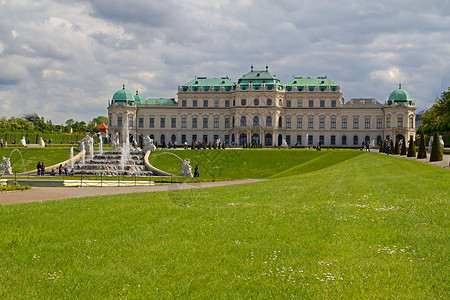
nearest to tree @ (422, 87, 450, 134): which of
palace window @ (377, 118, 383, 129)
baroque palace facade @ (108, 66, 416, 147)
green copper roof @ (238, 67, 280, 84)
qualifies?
baroque palace facade @ (108, 66, 416, 147)

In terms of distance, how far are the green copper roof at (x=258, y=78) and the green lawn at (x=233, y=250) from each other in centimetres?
8093

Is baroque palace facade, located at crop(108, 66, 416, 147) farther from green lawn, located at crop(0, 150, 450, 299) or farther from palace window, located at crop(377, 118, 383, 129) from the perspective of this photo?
green lawn, located at crop(0, 150, 450, 299)

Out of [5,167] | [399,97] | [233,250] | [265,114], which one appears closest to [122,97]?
[265,114]

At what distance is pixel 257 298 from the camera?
6688 mm

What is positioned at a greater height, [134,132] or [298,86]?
[298,86]

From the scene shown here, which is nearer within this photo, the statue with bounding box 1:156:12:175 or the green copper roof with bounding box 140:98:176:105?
the statue with bounding box 1:156:12:175

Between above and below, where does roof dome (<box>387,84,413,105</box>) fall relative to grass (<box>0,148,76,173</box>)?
above

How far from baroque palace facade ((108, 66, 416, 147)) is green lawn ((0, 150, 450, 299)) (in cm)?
7860

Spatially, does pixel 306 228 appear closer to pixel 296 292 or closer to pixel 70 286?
pixel 296 292

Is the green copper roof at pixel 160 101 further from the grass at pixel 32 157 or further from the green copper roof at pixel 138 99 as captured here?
the grass at pixel 32 157

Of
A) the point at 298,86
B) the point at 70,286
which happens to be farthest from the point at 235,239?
the point at 298,86

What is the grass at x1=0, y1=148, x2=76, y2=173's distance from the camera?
4703 centimetres

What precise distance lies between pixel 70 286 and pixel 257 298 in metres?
3.32

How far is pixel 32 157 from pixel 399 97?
75.2 m
